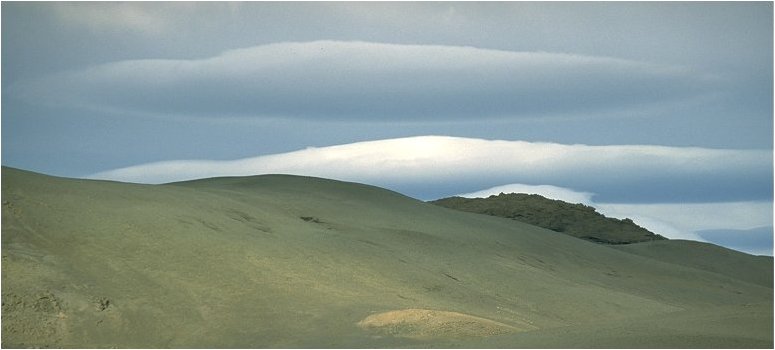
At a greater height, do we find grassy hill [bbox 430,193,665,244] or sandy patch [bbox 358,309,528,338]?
grassy hill [bbox 430,193,665,244]

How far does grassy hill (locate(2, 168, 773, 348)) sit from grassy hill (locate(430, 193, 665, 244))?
56.0 feet

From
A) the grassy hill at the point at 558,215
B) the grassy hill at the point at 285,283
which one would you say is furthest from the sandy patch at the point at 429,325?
the grassy hill at the point at 558,215

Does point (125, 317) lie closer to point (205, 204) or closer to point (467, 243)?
point (205, 204)

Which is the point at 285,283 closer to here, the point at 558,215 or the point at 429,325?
the point at 429,325

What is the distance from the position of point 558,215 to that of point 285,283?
29162mm

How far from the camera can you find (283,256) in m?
16.8

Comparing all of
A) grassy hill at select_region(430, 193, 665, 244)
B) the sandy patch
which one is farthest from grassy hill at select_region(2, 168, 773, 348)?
grassy hill at select_region(430, 193, 665, 244)

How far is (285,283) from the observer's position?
50.6 ft

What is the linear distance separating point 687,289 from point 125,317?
57.1 ft

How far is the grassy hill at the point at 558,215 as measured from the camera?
41.9 metres

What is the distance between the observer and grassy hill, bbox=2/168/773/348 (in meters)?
12.4

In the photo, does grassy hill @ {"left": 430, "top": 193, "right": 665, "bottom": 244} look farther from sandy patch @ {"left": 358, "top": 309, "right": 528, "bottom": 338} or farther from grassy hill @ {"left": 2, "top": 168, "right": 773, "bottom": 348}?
sandy patch @ {"left": 358, "top": 309, "right": 528, "bottom": 338}

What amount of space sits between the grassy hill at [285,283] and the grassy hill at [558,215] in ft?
56.0

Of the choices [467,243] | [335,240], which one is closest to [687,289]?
[467,243]
